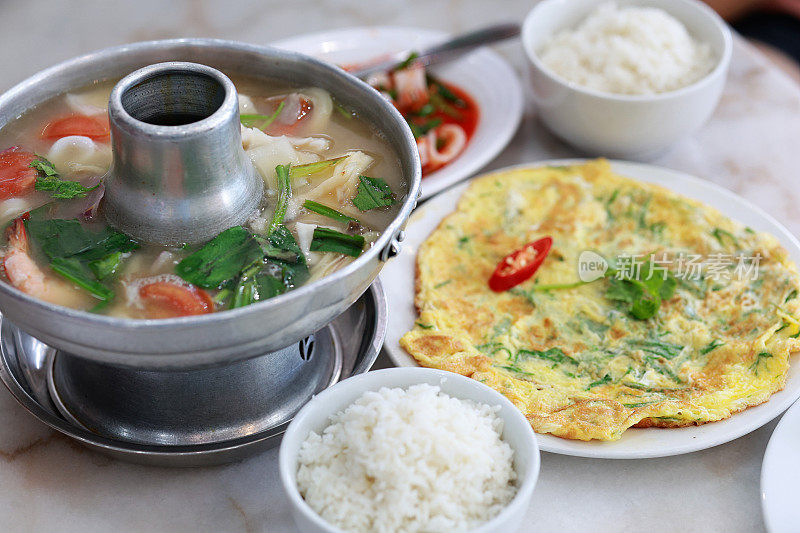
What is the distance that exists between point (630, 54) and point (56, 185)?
2059mm

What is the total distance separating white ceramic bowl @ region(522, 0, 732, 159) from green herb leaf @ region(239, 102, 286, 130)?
1197mm

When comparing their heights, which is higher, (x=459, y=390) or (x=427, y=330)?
(x=459, y=390)

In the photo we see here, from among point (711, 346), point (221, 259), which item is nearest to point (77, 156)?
point (221, 259)

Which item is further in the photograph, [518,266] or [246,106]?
[518,266]

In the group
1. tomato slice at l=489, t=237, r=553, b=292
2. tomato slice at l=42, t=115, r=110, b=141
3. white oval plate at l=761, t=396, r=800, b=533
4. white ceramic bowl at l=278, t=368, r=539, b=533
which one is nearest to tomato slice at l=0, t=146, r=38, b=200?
tomato slice at l=42, t=115, r=110, b=141

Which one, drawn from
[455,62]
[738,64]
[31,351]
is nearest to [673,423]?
[31,351]

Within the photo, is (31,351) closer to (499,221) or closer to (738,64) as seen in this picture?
(499,221)

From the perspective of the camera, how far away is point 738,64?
12.0 feet

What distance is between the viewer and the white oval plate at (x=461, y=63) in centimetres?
315

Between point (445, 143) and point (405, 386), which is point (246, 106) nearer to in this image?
point (405, 386)

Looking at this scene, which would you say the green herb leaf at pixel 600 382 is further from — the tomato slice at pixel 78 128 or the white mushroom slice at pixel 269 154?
the tomato slice at pixel 78 128

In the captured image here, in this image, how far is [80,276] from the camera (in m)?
1.73

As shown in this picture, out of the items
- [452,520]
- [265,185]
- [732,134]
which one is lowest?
[732,134]

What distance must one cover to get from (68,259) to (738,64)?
3.05 meters
